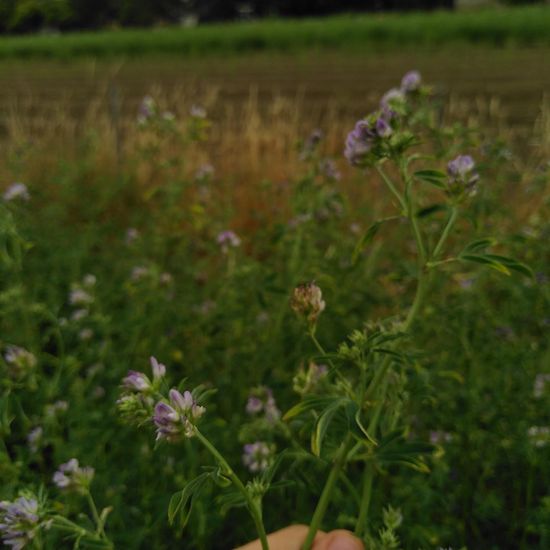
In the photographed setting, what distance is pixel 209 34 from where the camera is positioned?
755 inches

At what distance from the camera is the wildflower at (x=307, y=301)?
1047mm

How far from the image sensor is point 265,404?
5.29ft

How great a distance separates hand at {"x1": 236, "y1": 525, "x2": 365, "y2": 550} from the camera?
986mm

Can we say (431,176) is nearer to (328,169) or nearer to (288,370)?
(328,169)

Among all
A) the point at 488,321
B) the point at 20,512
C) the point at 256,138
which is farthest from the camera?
the point at 256,138

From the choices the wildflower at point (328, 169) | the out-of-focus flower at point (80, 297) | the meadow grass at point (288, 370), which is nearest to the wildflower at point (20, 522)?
the meadow grass at point (288, 370)

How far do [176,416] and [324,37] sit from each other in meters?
17.8

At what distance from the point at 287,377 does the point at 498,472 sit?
705 mm

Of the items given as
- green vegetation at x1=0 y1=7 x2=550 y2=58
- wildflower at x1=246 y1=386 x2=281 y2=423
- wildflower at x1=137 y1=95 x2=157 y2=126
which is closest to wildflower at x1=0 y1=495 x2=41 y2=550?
wildflower at x1=246 y1=386 x2=281 y2=423

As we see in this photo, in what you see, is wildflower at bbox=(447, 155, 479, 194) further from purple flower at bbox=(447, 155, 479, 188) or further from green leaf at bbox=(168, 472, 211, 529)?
green leaf at bbox=(168, 472, 211, 529)

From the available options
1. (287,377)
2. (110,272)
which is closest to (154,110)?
(110,272)

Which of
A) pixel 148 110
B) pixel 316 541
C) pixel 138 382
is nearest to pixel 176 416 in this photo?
pixel 138 382

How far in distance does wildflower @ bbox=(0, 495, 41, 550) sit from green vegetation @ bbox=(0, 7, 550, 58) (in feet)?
45.3

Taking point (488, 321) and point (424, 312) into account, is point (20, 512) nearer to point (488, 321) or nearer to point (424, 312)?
point (424, 312)
